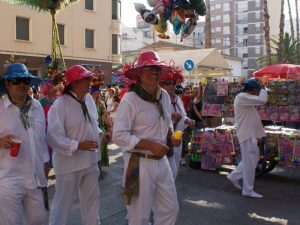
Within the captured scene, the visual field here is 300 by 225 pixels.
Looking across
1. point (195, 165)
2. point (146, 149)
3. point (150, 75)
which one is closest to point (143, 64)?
point (150, 75)

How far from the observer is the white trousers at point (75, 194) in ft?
14.5

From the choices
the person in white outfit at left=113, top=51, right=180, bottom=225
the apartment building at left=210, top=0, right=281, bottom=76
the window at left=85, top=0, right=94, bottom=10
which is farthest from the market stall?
the apartment building at left=210, top=0, right=281, bottom=76

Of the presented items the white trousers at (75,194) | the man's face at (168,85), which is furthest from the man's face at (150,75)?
the man's face at (168,85)

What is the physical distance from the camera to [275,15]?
9356 cm

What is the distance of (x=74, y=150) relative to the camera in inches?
167

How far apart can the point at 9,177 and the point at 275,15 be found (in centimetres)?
9647

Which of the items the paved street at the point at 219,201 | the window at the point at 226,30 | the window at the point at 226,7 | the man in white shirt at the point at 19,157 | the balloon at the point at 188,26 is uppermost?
the window at the point at 226,7

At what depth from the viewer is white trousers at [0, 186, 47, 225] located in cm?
345

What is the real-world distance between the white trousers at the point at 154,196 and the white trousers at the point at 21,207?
0.81m

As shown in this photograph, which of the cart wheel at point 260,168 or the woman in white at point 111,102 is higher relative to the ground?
the woman in white at point 111,102

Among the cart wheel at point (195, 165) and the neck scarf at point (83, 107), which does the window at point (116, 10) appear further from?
the neck scarf at point (83, 107)

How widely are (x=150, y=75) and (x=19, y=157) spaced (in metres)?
1.34

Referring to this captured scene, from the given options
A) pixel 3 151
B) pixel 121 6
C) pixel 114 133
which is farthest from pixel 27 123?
pixel 121 6

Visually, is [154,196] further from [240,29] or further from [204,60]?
[240,29]
